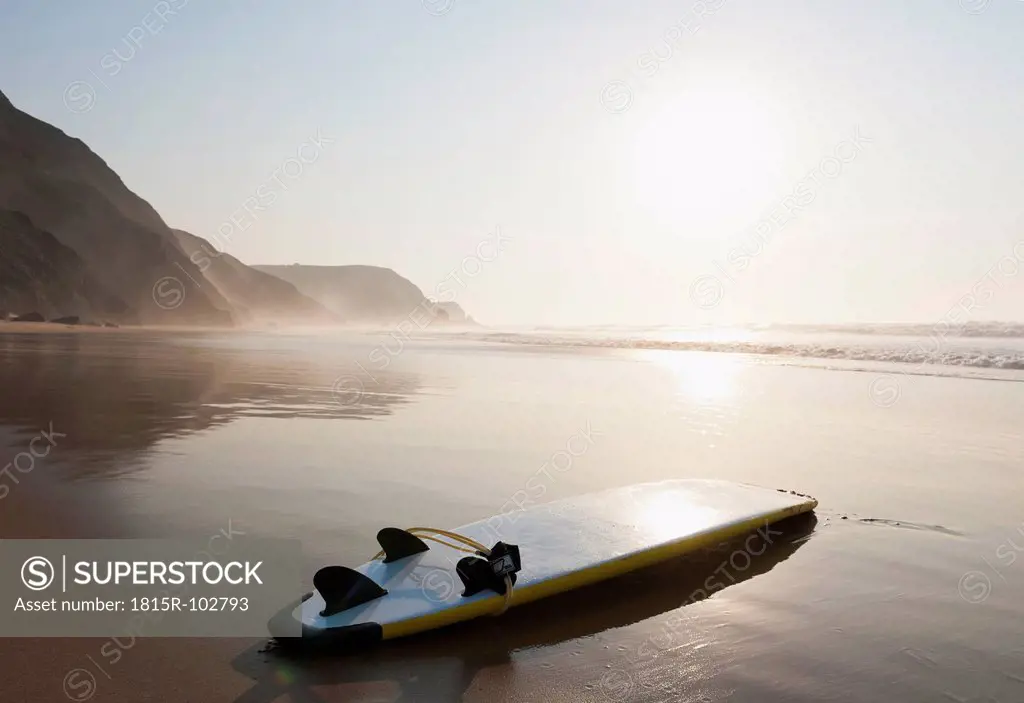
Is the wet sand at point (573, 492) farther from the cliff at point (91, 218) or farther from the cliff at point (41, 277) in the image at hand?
the cliff at point (91, 218)

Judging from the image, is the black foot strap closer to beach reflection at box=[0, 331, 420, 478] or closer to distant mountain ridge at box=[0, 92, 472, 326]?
beach reflection at box=[0, 331, 420, 478]

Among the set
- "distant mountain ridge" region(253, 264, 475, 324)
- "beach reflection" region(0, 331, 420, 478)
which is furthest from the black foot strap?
"distant mountain ridge" region(253, 264, 475, 324)

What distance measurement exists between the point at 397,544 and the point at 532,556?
850mm

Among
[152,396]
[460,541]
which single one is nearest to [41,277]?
[152,396]

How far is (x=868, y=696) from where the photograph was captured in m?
Result: 3.21

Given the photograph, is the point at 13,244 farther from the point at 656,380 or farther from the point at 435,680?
the point at 435,680

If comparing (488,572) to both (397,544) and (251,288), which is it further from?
(251,288)

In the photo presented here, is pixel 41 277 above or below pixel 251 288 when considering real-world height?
below

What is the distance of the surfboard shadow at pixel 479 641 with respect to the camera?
3178mm

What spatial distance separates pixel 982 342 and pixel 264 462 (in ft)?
89.2

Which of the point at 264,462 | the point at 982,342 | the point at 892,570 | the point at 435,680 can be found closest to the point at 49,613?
the point at 435,680

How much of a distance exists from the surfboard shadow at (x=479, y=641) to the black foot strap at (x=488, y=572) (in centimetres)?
18

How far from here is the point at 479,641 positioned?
145 inches

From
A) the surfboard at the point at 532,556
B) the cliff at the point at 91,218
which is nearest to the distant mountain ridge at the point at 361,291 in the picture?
the cliff at the point at 91,218
